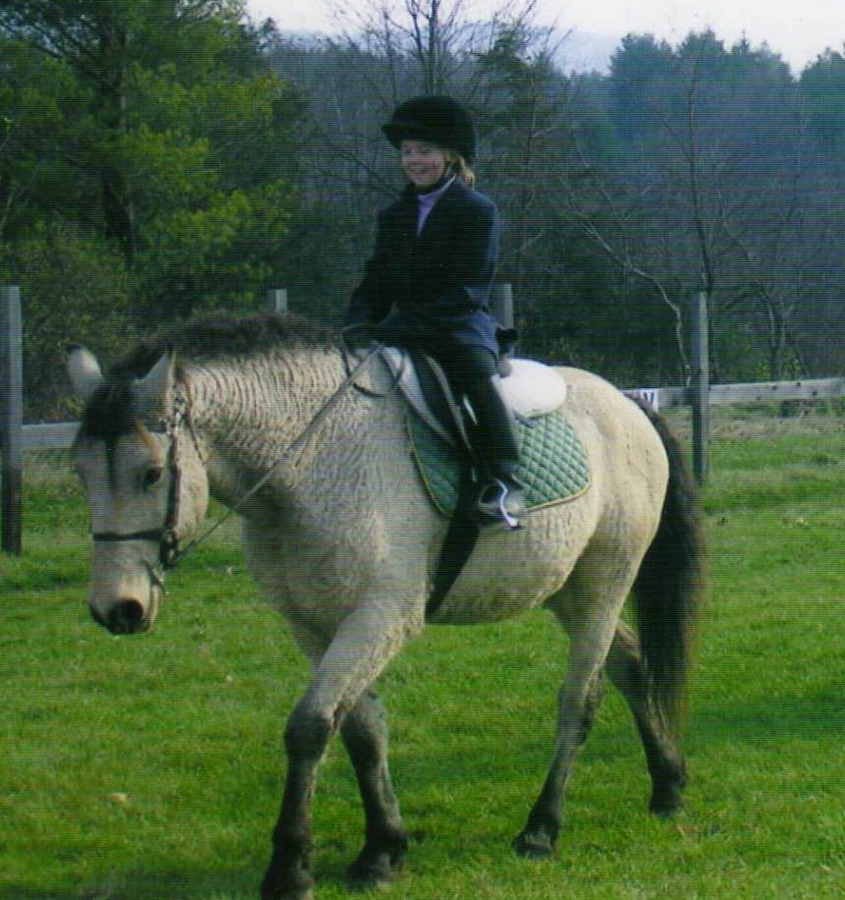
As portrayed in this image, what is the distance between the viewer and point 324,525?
11.3 ft

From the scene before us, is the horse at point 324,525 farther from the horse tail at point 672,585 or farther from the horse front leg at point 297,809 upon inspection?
the horse tail at point 672,585

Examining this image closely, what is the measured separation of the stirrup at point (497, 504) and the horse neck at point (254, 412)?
49cm

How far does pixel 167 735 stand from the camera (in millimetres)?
5039

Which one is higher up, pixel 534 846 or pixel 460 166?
pixel 460 166

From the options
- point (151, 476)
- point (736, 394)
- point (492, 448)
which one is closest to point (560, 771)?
point (492, 448)

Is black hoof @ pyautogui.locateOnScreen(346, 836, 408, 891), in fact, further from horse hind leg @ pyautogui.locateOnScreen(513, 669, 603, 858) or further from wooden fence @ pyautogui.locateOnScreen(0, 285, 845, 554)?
wooden fence @ pyautogui.locateOnScreen(0, 285, 845, 554)

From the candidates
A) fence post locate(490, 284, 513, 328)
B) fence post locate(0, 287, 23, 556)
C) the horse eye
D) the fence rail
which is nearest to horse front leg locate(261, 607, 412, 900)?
the horse eye

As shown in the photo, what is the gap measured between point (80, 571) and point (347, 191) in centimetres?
268

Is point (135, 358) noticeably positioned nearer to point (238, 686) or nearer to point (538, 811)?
point (538, 811)

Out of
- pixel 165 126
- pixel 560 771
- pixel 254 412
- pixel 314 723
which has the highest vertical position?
pixel 165 126

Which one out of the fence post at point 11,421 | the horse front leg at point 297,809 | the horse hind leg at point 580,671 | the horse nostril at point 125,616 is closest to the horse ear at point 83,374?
the horse nostril at point 125,616

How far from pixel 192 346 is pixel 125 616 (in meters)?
0.69

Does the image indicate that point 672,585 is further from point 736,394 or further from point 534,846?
point 736,394

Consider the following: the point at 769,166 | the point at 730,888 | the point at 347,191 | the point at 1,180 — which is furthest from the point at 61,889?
the point at 769,166
